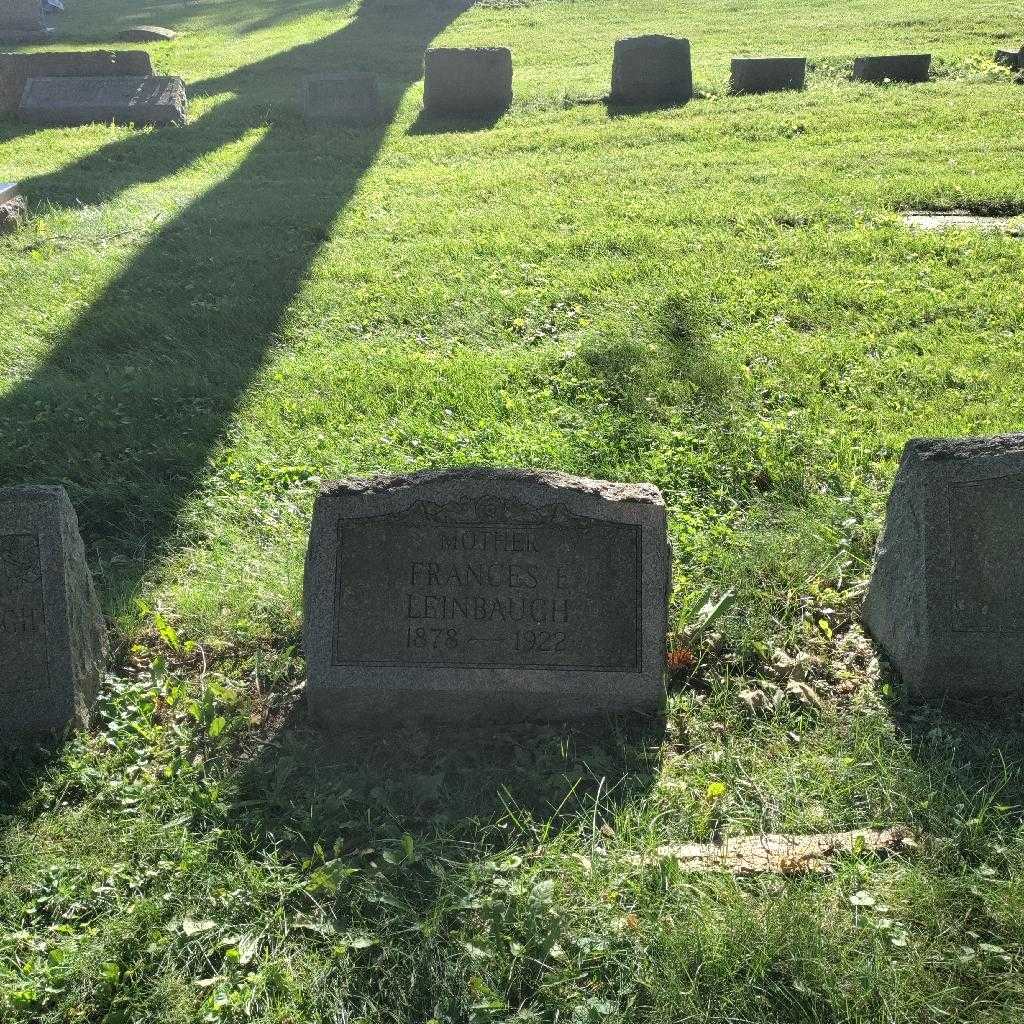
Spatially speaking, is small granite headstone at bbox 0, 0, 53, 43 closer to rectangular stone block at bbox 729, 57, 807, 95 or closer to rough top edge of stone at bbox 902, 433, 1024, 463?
rectangular stone block at bbox 729, 57, 807, 95

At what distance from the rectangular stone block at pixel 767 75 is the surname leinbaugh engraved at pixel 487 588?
10911 millimetres

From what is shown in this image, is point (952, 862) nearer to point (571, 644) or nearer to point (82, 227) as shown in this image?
point (571, 644)

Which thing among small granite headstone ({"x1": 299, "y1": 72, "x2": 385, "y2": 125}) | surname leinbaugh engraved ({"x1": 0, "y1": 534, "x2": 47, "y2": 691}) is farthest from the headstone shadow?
small granite headstone ({"x1": 299, "y1": 72, "x2": 385, "y2": 125})

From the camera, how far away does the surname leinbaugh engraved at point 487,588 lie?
3.33 m

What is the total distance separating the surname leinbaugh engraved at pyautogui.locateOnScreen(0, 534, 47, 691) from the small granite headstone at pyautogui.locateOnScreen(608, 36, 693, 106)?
1099 cm

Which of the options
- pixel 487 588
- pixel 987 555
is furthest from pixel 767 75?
pixel 487 588

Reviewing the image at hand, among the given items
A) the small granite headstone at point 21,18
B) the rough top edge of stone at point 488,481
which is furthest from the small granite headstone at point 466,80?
the small granite headstone at point 21,18

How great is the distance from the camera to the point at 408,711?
11.0 ft

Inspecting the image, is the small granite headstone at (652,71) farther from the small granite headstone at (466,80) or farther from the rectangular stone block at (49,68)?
the rectangular stone block at (49,68)

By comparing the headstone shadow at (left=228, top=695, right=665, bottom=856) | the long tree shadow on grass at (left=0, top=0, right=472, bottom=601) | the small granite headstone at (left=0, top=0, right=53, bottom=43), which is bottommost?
the headstone shadow at (left=228, top=695, right=665, bottom=856)

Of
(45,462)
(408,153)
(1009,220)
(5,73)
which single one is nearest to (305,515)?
(45,462)

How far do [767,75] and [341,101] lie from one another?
5.31 meters

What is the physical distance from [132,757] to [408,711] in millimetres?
912

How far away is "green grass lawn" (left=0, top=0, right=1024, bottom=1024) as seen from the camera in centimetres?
254
